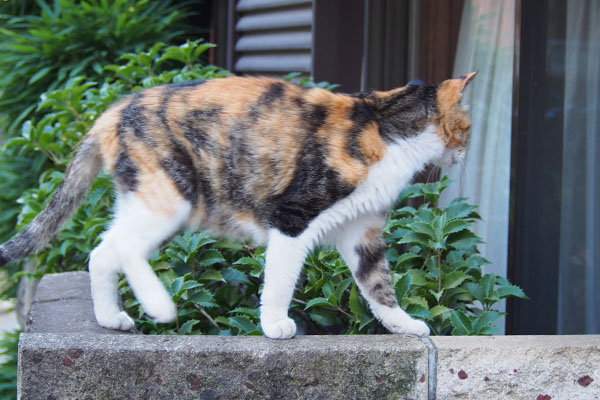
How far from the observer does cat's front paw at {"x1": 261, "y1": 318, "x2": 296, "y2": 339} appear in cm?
253

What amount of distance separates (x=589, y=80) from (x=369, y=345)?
1913 millimetres

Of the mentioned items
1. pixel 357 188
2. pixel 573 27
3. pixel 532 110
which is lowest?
pixel 357 188

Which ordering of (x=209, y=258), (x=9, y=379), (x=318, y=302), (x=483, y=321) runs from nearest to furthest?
(x=483, y=321) < (x=318, y=302) < (x=209, y=258) < (x=9, y=379)

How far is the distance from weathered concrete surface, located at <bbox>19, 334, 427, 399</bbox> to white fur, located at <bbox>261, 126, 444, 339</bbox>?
0.14 metres

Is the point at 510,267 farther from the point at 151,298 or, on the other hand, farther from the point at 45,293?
the point at 45,293

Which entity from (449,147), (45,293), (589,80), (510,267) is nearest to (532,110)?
(589,80)

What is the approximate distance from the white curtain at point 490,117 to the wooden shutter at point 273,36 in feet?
4.87

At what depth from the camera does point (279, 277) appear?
252cm

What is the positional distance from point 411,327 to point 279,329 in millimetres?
510

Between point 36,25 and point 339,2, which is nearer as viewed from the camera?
point 339,2

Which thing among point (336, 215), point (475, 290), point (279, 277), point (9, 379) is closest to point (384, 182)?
point (336, 215)

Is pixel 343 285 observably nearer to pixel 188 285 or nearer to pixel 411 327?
pixel 411 327

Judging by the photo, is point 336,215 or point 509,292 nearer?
point 336,215

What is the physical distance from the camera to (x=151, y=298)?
8.54ft
